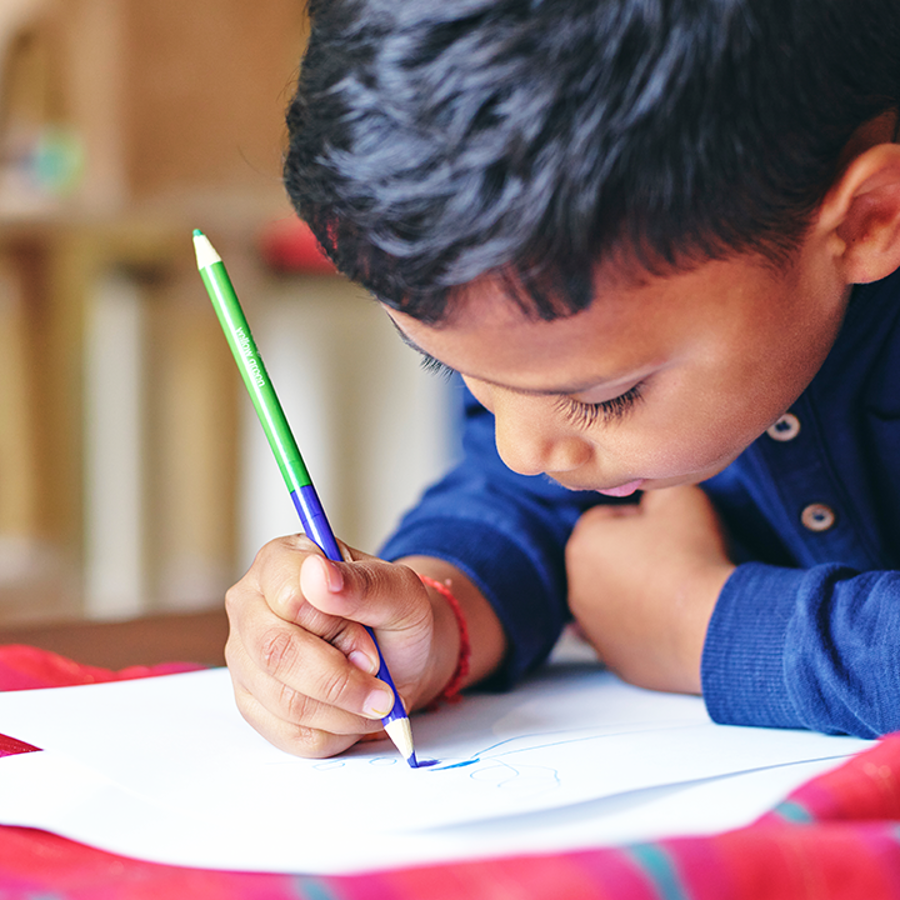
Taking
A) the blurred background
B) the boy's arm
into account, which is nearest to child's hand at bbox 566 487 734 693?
the boy's arm

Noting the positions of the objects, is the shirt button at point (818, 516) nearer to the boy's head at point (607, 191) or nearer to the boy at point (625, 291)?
the boy at point (625, 291)

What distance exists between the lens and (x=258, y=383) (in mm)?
437

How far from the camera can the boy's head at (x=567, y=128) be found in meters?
0.33

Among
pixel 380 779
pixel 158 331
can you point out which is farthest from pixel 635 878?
pixel 158 331

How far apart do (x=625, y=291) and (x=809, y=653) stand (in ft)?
0.57

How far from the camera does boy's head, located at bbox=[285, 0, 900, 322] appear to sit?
0.33m

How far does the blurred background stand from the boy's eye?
1.08m

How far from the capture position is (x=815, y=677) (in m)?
0.43

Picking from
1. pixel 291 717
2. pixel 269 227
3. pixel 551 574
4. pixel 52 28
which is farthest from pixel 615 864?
pixel 269 227

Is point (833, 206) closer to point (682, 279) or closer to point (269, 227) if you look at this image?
point (682, 279)

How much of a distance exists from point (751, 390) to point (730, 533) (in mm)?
206

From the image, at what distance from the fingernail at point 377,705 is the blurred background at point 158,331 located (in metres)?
1.11

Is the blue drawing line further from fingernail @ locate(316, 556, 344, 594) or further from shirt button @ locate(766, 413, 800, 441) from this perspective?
shirt button @ locate(766, 413, 800, 441)

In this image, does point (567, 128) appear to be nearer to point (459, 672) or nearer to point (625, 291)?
point (625, 291)
